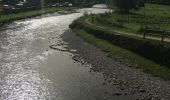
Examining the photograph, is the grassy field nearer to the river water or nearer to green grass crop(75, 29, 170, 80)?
green grass crop(75, 29, 170, 80)

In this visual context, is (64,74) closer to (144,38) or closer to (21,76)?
(21,76)

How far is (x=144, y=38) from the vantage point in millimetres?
52594

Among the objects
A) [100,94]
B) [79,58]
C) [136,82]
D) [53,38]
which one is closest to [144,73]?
[136,82]

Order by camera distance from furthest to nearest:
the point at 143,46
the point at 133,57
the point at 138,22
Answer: the point at 138,22 < the point at 143,46 < the point at 133,57

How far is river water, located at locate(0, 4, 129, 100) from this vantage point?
35253 millimetres

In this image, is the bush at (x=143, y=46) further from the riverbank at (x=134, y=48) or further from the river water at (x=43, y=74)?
the river water at (x=43, y=74)

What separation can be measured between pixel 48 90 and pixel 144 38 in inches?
853

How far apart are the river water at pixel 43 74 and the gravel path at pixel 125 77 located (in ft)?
4.27

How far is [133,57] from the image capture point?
4881 centimetres

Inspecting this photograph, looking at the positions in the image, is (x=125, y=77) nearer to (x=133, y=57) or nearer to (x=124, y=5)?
A: (x=133, y=57)

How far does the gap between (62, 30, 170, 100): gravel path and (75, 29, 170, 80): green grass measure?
3.23ft

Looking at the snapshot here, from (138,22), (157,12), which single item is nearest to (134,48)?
(138,22)

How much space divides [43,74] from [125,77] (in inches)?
400

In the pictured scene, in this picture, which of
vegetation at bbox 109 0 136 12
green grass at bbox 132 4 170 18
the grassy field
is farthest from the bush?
vegetation at bbox 109 0 136 12
